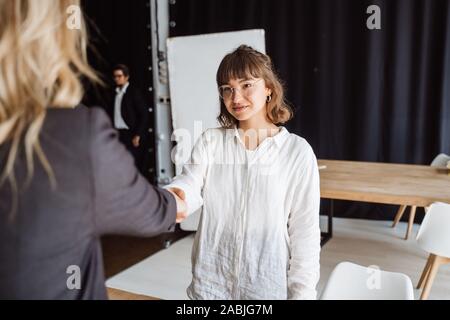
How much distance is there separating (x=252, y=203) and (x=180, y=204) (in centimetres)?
27

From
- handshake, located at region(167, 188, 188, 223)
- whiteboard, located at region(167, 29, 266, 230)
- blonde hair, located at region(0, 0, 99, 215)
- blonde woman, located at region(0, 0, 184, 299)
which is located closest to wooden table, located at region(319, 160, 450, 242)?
whiteboard, located at region(167, 29, 266, 230)

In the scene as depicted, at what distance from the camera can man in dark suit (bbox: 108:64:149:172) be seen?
4.13m

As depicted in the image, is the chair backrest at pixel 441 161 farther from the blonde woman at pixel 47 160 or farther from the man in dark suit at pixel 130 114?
the blonde woman at pixel 47 160

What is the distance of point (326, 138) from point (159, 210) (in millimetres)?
3646

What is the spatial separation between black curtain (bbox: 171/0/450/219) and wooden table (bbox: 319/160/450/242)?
3.11 feet

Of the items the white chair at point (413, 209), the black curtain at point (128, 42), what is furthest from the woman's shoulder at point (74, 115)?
the black curtain at point (128, 42)

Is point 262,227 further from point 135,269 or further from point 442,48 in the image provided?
point 442,48

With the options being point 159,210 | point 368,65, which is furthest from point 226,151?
point 368,65

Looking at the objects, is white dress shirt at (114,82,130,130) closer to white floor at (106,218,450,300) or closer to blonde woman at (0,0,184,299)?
white floor at (106,218,450,300)

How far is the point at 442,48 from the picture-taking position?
3.81 meters

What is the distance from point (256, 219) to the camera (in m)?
1.35

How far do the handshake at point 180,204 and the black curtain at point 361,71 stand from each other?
3184 mm

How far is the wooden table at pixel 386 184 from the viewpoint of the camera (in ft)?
7.82

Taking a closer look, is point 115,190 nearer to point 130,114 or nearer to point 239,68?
point 239,68
